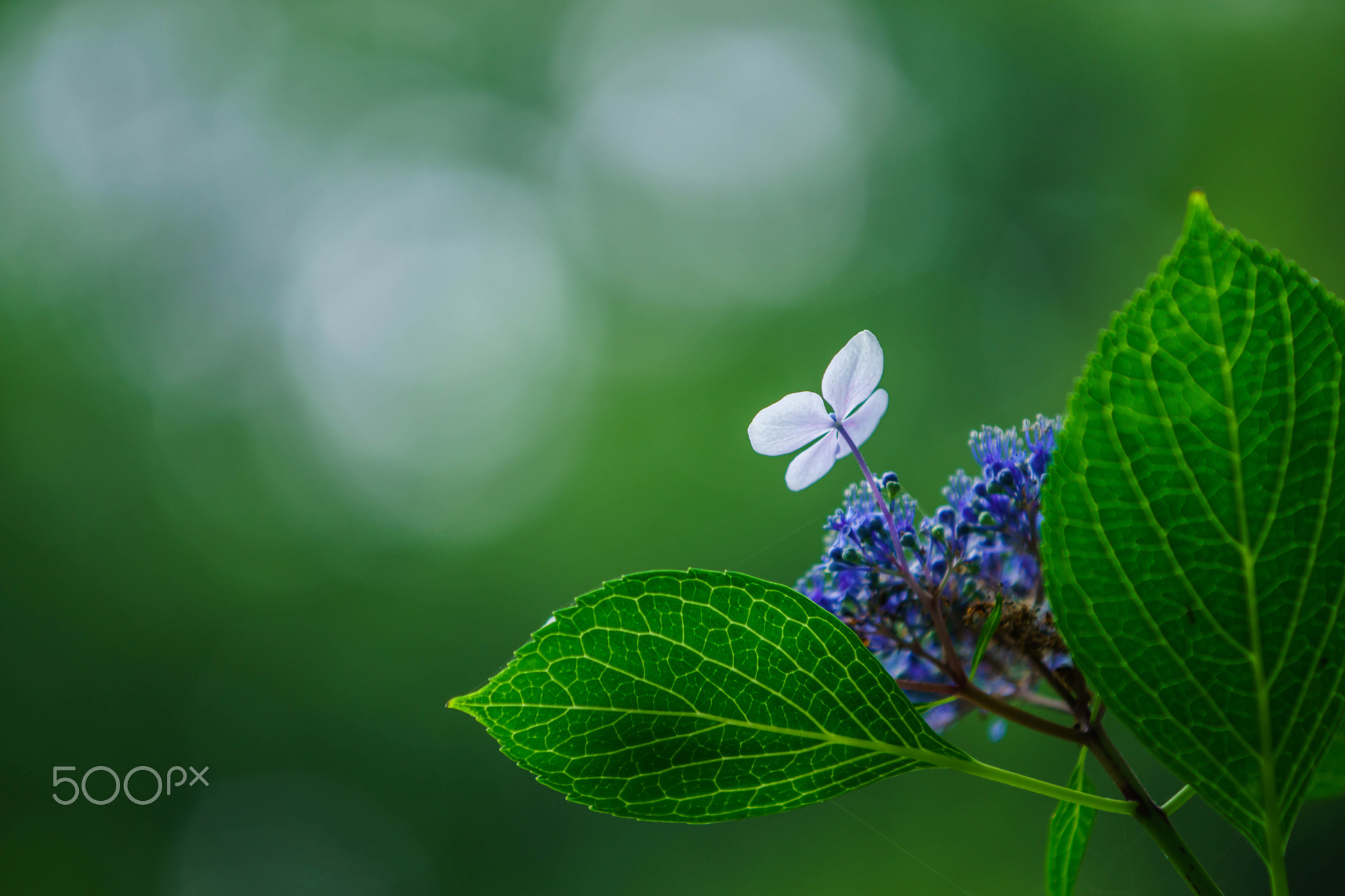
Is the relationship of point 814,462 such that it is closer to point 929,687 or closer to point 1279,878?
point 929,687

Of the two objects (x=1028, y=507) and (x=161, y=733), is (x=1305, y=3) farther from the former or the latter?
(x=161, y=733)

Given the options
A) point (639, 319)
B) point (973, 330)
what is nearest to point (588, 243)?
point (639, 319)

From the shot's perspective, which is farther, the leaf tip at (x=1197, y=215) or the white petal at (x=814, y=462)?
the white petal at (x=814, y=462)

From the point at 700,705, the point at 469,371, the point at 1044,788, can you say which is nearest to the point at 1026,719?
the point at 1044,788

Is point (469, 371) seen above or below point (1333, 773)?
above

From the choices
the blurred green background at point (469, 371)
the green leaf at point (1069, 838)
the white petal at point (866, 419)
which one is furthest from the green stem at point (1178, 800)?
the blurred green background at point (469, 371)

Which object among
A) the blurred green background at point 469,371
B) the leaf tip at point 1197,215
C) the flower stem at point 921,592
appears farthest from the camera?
the blurred green background at point 469,371

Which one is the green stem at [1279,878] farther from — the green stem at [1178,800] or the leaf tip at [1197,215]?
the leaf tip at [1197,215]
